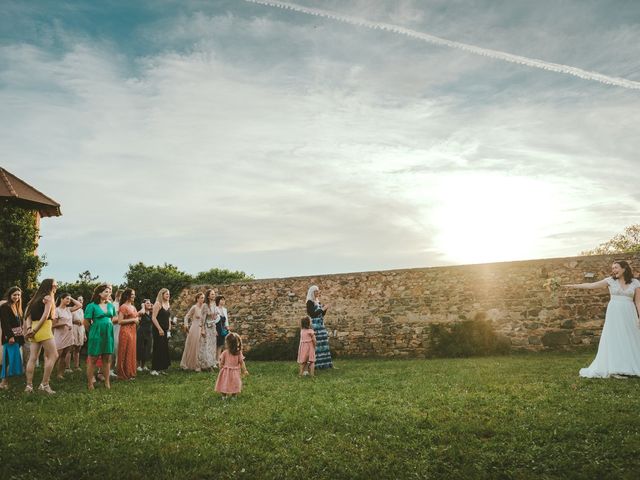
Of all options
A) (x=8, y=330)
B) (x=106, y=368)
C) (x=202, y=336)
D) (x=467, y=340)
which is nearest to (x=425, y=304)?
(x=467, y=340)

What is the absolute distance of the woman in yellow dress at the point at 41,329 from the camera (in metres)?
9.12

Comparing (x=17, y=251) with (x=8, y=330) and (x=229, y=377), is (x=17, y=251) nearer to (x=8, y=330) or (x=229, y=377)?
(x=8, y=330)

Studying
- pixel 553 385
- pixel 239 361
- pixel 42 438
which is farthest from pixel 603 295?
pixel 42 438

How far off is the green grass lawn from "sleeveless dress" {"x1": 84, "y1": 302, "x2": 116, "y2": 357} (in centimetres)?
116

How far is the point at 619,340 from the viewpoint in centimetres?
953

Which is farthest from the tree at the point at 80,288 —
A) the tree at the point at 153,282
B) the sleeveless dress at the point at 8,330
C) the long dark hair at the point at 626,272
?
the long dark hair at the point at 626,272

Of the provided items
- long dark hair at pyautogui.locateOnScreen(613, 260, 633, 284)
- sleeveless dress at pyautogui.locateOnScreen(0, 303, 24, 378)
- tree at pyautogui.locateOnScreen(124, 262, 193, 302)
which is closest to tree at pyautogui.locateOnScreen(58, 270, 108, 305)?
tree at pyautogui.locateOnScreen(124, 262, 193, 302)

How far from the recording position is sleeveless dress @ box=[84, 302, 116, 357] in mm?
10172

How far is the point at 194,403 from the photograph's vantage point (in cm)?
797

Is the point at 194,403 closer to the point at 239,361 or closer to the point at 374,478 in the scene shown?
the point at 239,361

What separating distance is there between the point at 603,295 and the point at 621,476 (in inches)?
468

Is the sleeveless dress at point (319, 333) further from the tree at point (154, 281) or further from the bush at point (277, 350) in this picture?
the tree at point (154, 281)

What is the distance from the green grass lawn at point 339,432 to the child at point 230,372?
0.26 meters

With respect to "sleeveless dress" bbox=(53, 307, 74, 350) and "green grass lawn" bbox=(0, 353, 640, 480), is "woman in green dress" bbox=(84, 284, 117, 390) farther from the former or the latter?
"sleeveless dress" bbox=(53, 307, 74, 350)
